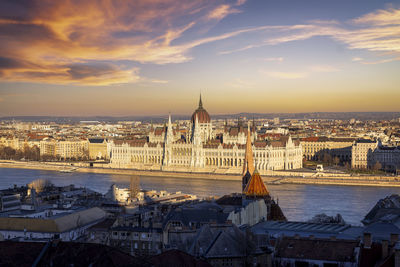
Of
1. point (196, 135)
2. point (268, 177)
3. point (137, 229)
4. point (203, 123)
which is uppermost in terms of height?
point (203, 123)

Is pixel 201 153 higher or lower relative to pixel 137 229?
lower

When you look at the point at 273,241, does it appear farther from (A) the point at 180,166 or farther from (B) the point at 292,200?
(A) the point at 180,166

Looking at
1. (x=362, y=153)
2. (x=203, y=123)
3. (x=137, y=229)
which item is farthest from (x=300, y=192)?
(x=203, y=123)

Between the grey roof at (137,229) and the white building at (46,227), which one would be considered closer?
the grey roof at (137,229)

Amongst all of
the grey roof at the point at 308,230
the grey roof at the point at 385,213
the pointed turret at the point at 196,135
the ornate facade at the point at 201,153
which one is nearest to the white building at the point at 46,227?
the grey roof at the point at 308,230

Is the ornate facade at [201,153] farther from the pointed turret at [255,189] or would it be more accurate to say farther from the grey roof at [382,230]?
the grey roof at [382,230]

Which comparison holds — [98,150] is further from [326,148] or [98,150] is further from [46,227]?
[46,227]
